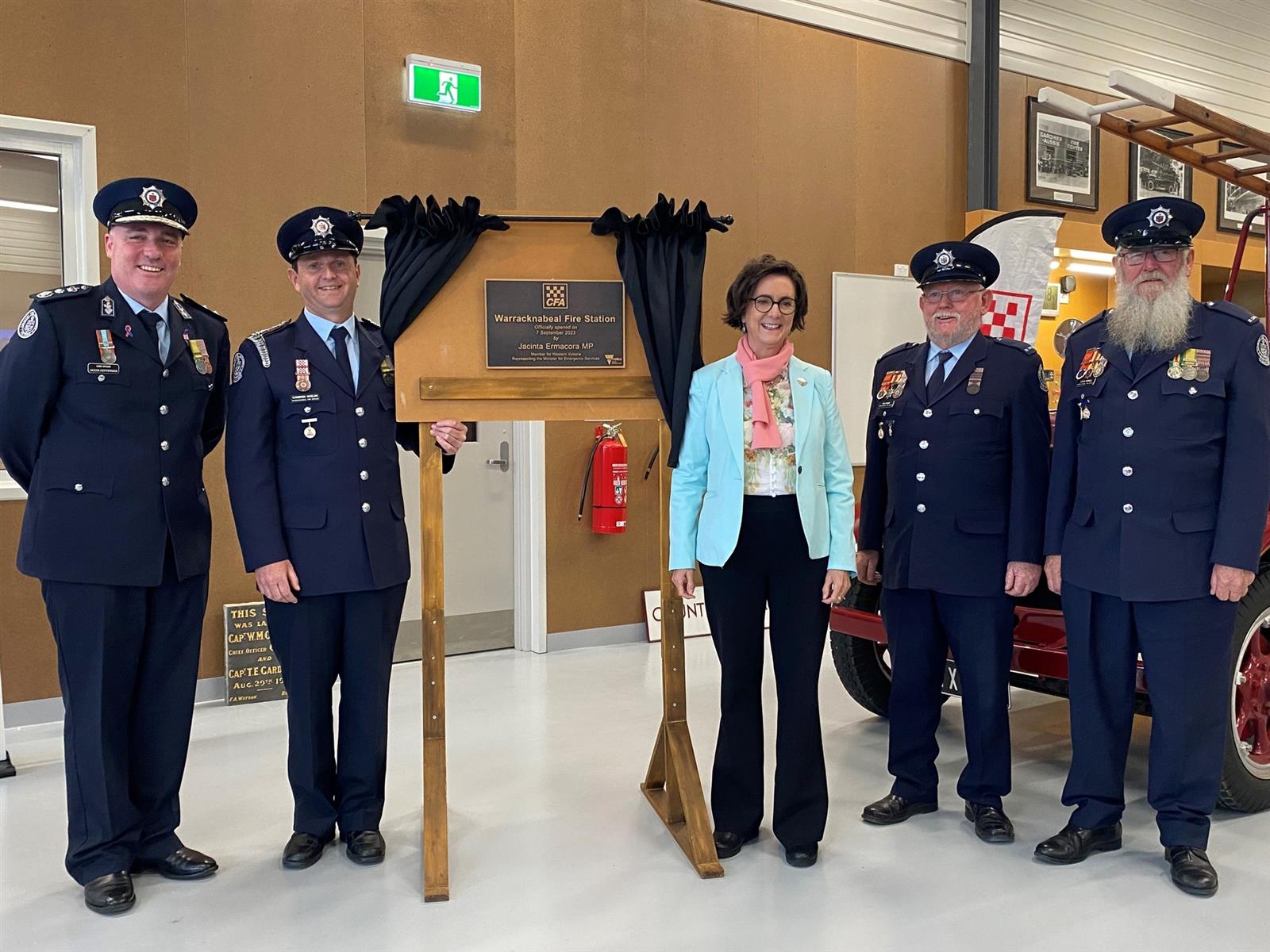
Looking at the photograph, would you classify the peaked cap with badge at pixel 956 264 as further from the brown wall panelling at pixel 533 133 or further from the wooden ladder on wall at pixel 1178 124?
the brown wall panelling at pixel 533 133

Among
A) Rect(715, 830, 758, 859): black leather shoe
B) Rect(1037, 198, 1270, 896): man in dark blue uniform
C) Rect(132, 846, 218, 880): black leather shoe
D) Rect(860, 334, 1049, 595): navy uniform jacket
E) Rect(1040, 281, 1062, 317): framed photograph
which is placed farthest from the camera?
Rect(1040, 281, 1062, 317): framed photograph

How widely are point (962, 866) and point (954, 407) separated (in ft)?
4.29

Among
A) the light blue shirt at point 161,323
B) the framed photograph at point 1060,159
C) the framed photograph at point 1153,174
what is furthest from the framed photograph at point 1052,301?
the light blue shirt at point 161,323

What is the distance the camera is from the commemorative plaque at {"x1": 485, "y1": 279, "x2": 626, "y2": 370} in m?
2.98

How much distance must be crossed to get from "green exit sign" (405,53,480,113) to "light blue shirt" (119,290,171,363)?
2.76m

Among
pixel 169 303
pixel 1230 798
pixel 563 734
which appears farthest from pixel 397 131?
pixel 1230 798

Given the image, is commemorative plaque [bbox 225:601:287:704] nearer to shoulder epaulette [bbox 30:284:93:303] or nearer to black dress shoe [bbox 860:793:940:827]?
shoulder epaulette [bbox 30:284:93:303]

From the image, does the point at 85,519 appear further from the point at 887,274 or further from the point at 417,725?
the point at 887,274

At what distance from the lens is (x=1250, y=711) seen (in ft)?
11.3

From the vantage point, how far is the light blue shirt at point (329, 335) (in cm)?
307

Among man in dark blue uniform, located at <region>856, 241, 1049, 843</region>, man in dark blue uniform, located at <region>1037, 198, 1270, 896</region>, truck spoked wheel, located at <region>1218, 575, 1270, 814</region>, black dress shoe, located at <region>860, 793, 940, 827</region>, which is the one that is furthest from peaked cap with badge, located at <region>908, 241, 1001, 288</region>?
black dress shoe, located at <region>860, 793, 940, 827</region>

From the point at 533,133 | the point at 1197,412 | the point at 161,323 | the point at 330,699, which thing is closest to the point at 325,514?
the point at 330,699

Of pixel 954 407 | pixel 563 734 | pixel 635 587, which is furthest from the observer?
pixel 635 587

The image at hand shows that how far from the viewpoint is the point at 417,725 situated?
4508 millimetres
